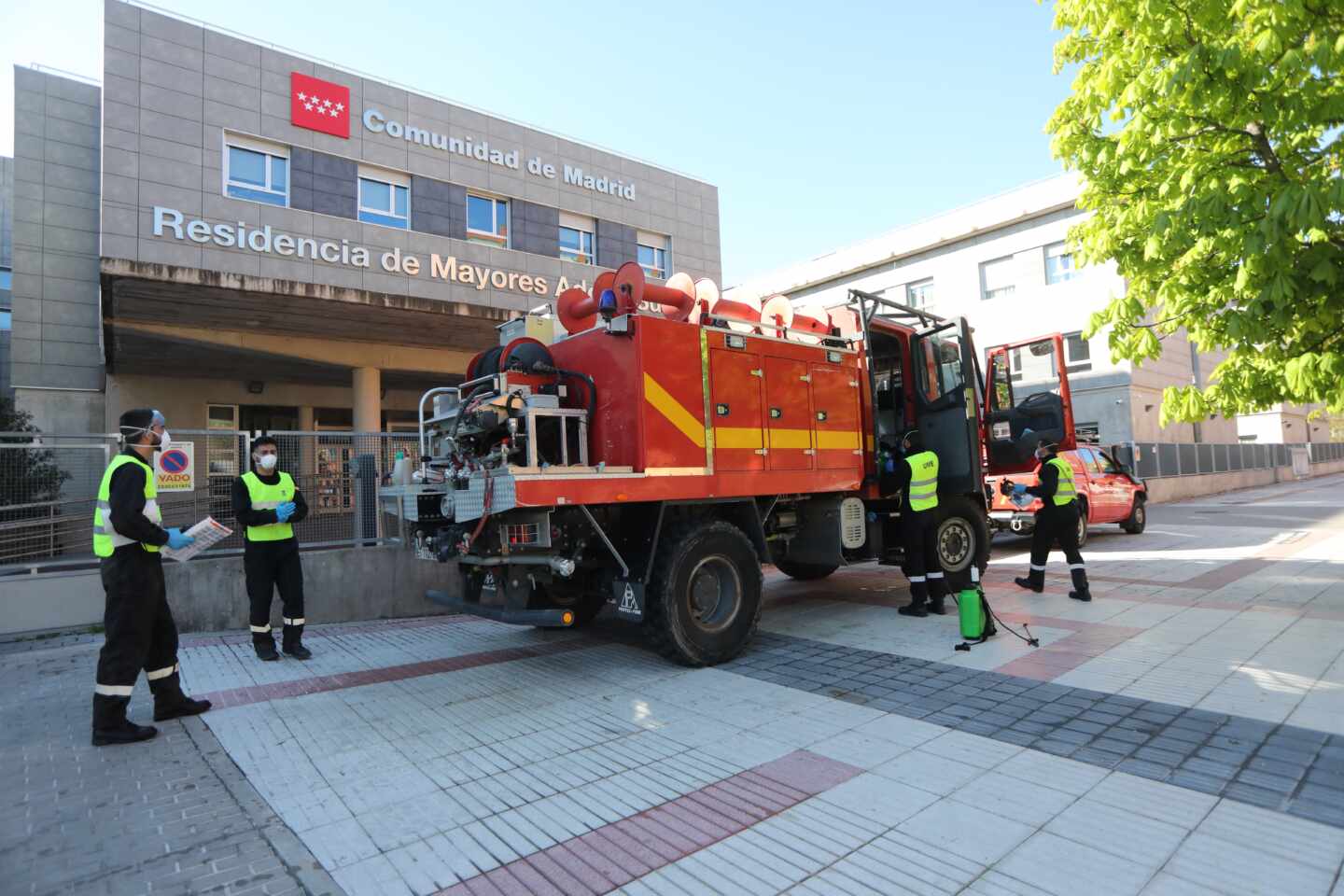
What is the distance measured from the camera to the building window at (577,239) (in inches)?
623

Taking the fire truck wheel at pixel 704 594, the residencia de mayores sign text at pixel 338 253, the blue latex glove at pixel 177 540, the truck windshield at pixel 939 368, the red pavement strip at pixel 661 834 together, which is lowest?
the red pavement strip at pixel 661 834

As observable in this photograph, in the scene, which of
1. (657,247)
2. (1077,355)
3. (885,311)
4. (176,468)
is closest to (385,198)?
(657,247)

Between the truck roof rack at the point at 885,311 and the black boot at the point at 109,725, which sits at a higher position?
the truck roof rack at the point at 885,311

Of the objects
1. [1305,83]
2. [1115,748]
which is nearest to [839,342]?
[1305,83]

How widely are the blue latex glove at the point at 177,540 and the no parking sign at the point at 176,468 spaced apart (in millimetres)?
3646

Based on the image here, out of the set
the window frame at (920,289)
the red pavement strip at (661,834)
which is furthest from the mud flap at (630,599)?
the window frame at (920,289)

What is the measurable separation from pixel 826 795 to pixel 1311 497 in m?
27.0

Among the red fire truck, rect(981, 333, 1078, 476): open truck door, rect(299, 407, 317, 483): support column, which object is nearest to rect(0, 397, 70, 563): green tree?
rect(299, 407, 317, 483): support column

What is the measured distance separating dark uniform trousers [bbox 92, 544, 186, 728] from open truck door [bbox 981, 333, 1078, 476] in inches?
329

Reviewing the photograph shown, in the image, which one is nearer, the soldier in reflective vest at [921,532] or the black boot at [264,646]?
the black boot at [264,646]

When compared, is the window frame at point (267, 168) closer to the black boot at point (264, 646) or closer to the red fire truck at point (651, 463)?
the red fire truck at point (651, 463)

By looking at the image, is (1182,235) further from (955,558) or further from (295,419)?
(295,419)

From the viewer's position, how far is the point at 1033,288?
79.8ft

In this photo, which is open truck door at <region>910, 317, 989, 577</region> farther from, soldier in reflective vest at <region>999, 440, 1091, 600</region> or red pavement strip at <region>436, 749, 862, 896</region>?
red pavement strip at <region>436, 749, 862, 896</region>
